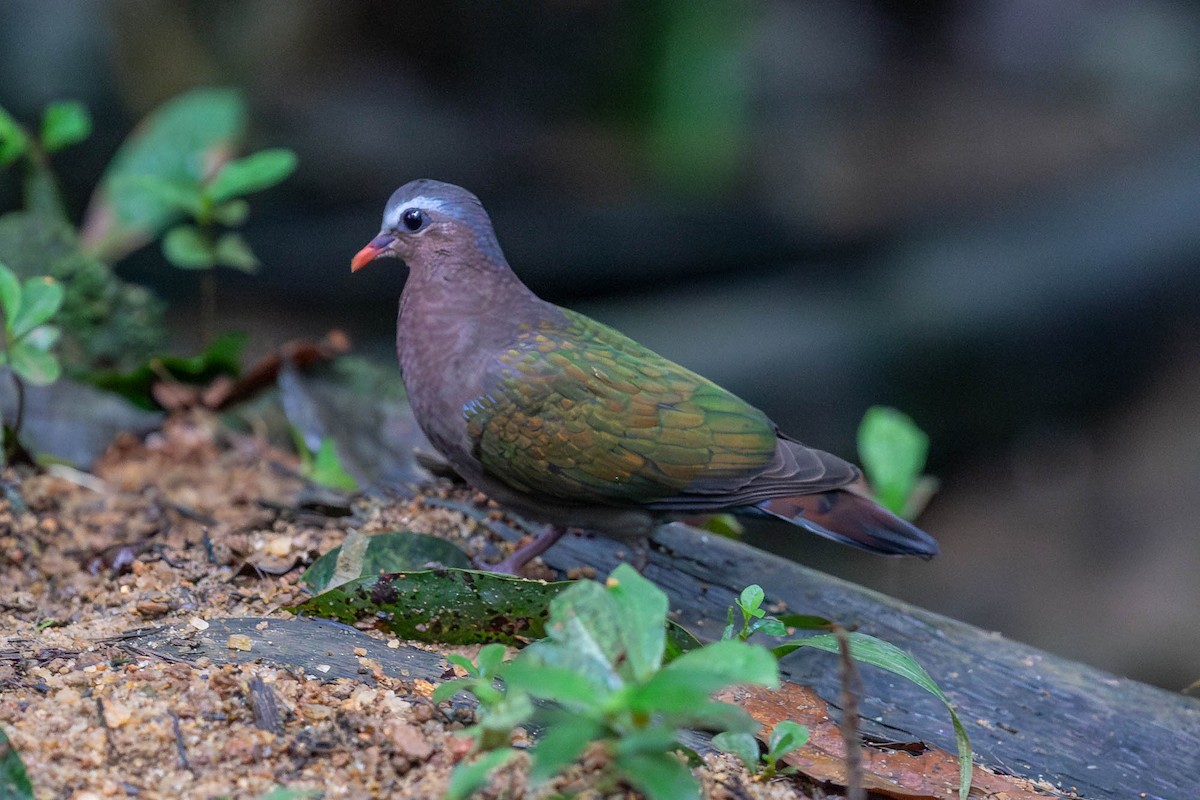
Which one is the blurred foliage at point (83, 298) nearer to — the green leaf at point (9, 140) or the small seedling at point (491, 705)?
the green leaf at point (9, 140)

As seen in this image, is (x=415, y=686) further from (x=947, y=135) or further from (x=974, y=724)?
(x=947, y=135)

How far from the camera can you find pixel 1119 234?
8016 millimetres

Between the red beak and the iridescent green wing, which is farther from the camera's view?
the red beak

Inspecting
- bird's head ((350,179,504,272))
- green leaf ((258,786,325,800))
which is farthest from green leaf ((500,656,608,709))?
bird's head ((350,179,504,272))

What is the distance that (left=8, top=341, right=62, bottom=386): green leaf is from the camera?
3.56 metres

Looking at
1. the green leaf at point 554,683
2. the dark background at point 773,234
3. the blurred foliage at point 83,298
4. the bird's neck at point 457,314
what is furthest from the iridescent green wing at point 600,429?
the dark background at point 773,234

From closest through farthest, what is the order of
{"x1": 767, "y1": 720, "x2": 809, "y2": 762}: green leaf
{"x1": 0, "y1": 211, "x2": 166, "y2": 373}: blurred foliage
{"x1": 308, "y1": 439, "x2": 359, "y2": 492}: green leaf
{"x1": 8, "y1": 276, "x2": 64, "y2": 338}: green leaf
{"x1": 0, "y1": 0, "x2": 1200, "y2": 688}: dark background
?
1. {"x1": 767, "y1": 720, "x2": 809, "y2": 762}: green leaf
2. {"x1": 8, "y1": 276, "x2": 64, "y2": 338}: green leaf
3. {"x1": 308, "y1": 439, "x2": 359, "y2": 492}: green leaf
4. {"x1": 0, "y1": 211, "x2": 166, "y2": 373}: blurred foliage
5. {"x1": 0, "y1": 0, "x2": 1200, "y2": 688}: dark background

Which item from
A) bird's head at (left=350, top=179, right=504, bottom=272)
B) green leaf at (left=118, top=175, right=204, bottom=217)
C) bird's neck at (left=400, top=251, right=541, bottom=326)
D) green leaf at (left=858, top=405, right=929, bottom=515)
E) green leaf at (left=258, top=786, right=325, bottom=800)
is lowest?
green leaf at (left=258, top=786, right=325, bottom=800)

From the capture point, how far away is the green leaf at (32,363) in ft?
11.7

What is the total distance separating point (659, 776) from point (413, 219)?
2.26m

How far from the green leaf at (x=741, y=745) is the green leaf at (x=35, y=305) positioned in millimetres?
2231

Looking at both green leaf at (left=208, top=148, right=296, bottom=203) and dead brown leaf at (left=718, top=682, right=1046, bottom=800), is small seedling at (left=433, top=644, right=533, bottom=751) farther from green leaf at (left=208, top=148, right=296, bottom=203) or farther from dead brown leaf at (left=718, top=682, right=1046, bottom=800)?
green leaf at (left=208, top=148, right=296, bottom=203)

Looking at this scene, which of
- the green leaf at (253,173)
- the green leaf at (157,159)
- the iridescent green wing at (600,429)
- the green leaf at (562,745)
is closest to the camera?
the green leaf at (562,745)

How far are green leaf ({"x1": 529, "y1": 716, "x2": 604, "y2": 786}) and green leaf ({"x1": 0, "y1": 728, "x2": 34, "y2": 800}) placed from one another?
873 mm
